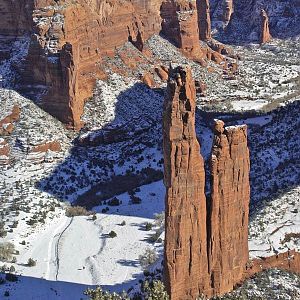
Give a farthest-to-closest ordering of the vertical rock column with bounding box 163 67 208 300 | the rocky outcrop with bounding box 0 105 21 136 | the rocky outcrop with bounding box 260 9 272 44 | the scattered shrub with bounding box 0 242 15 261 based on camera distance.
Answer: the rocky outcrop with bounding box 260 9 272 44 < the rocky outcrop with bounding box 0 105 21 136 < the scattered shrub with bounding box 0 242 15 261 < the vertical rock column with bounding box 163 67 208 300

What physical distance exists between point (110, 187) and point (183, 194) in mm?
25809

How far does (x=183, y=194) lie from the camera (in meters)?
27.3

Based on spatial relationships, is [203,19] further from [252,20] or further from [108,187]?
[108,187]

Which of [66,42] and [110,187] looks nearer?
[110,187]

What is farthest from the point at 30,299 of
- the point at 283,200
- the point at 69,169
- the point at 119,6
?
the point at 119,6

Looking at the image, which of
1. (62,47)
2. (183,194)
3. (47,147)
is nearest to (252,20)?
(62,47)

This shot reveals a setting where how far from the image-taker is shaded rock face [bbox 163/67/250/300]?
26.6m

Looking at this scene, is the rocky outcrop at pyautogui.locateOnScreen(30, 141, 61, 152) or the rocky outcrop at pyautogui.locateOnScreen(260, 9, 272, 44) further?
the rocky outcrop at pyautogui.locateOnScreen(260, 9, 272, 44)

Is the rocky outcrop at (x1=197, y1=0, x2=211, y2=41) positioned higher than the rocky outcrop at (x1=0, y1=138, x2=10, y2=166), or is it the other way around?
→ the rocky outcrop at (x1=197, y1=0, x2=211, y2=41)

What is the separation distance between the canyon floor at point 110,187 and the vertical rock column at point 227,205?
5.53 ft

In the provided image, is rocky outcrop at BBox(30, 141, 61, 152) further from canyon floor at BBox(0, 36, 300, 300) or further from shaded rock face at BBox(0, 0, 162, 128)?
shaded rock face at BBox(0, 0, 162, 128)

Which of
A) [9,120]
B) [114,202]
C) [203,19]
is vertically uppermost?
[203,19]

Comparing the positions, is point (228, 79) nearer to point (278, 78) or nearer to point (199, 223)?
point (278, 78)

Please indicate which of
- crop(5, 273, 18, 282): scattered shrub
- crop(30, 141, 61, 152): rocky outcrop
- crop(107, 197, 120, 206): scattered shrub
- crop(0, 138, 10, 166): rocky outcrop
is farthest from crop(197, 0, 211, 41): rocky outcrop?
crop(5, 273, 18, 282): scattered shrub
